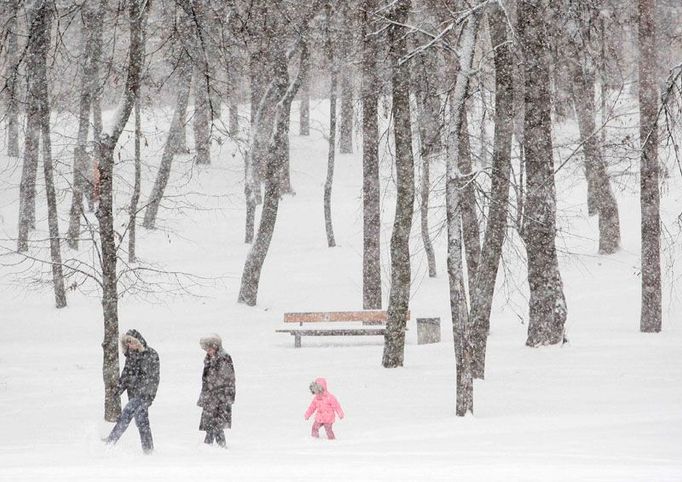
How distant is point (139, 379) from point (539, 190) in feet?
30.9

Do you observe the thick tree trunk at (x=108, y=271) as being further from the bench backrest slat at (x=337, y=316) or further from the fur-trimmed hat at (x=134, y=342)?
the bench backrest slat at (x=337, y=316)

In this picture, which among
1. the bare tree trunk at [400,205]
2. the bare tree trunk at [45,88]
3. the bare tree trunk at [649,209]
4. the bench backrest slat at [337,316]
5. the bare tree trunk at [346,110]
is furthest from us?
the bare tree trunk at [346,110]

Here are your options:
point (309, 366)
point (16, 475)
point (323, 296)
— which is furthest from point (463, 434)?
point (323, 296)

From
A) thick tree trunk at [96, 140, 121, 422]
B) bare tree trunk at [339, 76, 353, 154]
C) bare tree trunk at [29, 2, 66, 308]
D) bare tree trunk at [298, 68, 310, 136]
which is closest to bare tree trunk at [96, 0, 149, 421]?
thick tree trunk at [96, 140, 121, 422]

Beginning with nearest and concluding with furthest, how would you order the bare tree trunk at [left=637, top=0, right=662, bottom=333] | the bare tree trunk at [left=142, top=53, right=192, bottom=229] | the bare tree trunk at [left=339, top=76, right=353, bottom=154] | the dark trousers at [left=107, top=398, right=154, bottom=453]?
1. the dark trousers at [left=107, top=398, right=154, bottom=453]
2. the bare tree trunk at [left=637, top=0, right=662, bottom=333]
3. the bare tree trunk at [left=142, top=53, right=192, bottom=229]
4. the bare tree trunk at [left=339, top=76, right=353, bottom=154]

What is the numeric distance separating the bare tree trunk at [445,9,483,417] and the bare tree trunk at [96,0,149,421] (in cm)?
404

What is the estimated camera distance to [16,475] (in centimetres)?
815

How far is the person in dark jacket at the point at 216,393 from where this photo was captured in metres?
10.7

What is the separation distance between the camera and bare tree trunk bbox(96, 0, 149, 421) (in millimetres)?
11984

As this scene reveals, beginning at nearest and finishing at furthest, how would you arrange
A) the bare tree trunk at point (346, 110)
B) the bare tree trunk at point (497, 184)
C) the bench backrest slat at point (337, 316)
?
the bare tree trunk at point (497, 184) < the bench backrest slat at point (337, 316) < the bare tree trunk at point (346, 110)

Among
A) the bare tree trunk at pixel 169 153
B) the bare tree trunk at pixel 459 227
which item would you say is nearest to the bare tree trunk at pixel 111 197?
the bare tree trunk at pixel 459 227

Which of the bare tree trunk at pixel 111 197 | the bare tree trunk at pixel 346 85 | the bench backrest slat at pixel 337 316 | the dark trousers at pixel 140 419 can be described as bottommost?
the dark trousers at pixel 140 419

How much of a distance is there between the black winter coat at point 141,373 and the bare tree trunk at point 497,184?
589 centimetres

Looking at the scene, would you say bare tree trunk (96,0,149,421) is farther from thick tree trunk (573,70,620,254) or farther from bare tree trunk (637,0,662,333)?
thick tree trunk (573,70,620,254)
